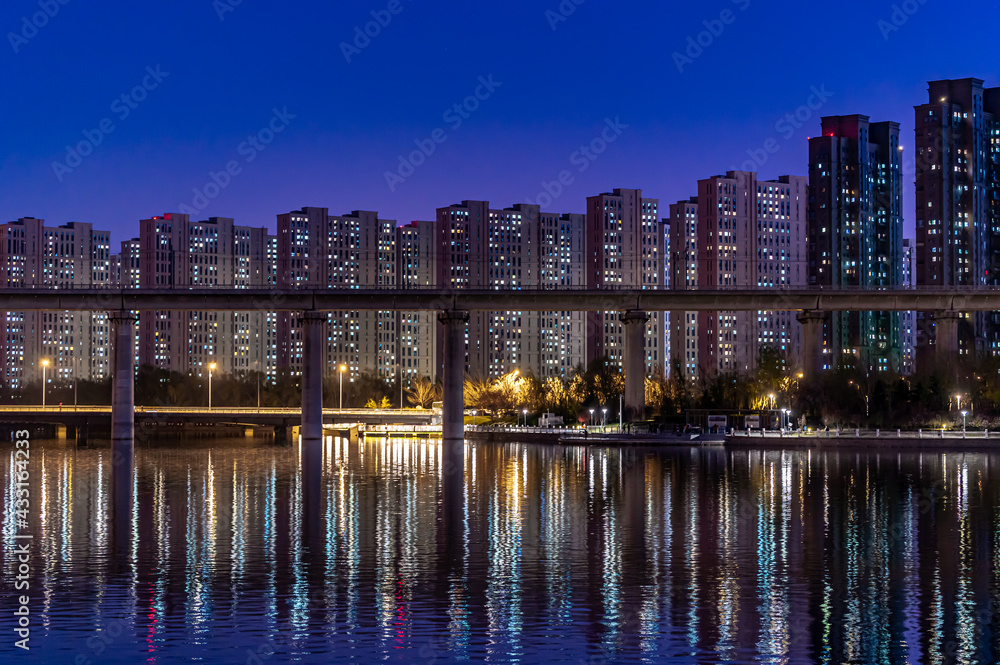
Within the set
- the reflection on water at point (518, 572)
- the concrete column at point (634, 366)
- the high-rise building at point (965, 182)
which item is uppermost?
the high-rise building at point (965, 182)

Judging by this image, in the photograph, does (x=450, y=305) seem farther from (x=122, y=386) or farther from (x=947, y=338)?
(x=947, y=338)

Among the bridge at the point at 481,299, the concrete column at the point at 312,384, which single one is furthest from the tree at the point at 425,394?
the concrete column at the point at 312,384

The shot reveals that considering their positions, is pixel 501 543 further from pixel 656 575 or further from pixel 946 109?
pixel 946 109

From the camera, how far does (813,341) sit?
357ft

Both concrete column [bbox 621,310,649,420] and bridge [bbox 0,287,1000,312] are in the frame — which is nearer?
bridge [bbox 0,287,1000,312]

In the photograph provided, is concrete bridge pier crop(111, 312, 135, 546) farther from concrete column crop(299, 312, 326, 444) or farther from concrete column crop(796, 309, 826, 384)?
concrete column crop(796, 309, 826, 384)

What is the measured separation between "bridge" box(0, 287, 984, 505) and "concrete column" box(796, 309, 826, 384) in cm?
9

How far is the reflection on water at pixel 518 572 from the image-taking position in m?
23.3

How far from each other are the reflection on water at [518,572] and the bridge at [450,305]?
133 feet

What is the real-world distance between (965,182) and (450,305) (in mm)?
123673

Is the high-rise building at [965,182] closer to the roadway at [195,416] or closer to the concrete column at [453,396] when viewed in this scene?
the roadway at [195,416]

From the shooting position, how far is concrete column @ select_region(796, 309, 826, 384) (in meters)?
108

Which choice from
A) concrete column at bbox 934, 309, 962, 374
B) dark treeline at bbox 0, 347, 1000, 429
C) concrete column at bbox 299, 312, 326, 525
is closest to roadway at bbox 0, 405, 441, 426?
concrete column at bbox 299, 312, 326, 525

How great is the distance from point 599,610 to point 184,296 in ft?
268
